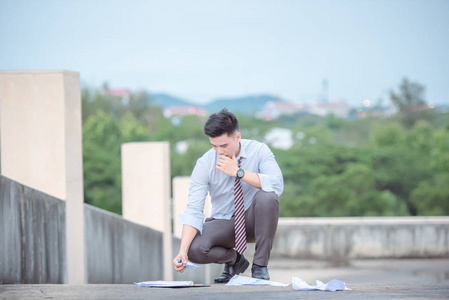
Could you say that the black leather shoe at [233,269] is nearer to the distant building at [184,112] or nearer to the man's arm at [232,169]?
the man's arm at [232,169]

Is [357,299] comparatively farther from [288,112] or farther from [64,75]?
[288,112]

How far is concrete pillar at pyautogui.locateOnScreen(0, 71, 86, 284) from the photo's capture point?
515cm

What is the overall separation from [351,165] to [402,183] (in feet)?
5.33

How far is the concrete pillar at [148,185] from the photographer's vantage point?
8234 mm

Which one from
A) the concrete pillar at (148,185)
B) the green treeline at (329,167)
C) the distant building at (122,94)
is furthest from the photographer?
the distant building at (122,94)

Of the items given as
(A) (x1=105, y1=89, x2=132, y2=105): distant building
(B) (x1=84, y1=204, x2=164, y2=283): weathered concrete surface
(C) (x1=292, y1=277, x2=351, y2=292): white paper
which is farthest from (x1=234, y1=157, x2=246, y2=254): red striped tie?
(A) (x1=105, y1=89, x2=132, y2=105): distant building

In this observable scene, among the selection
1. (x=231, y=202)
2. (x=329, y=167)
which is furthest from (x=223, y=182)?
(x=329, y=167)

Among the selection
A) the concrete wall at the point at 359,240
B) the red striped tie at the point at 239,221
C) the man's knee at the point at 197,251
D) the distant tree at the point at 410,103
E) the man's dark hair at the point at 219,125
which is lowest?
the concrete wall at the point at 359,240

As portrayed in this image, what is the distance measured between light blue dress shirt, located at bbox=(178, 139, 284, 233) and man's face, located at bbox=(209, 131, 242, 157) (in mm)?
135

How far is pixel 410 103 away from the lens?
32.9 metres

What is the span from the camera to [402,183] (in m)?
19.4

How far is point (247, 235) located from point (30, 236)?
1.40m

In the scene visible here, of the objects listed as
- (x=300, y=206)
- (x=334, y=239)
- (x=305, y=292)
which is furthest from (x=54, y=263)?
(x=300, y=206)

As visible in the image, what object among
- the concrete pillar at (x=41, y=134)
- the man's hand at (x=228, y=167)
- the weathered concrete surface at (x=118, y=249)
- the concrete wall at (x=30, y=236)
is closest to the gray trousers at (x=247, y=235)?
the man's hand at (x=228, y=167)
